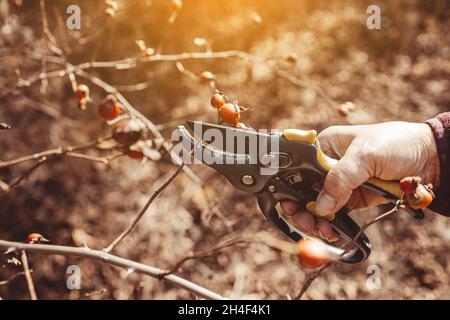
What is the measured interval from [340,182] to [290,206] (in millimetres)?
263

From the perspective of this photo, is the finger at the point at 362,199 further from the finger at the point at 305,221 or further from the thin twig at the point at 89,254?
the thin twig at the point at 89,254

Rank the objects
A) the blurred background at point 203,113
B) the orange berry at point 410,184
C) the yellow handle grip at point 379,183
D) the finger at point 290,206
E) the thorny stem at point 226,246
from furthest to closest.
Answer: the blurred background at point 203,113 → the finger at point 290,206 → the yellow handle grip at point 379,183 → the orange berry at point 410,184 → the thorny stem at point 226,246

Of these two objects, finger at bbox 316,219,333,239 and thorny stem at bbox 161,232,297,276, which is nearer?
thorny stem at bbox 161,232,297,276

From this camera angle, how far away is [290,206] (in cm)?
180

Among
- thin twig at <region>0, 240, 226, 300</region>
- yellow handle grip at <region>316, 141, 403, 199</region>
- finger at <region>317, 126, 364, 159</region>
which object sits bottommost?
thin twig at <region>0, 240, 226, 300</region>

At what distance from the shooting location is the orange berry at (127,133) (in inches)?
61.2

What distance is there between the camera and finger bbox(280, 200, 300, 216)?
177cm

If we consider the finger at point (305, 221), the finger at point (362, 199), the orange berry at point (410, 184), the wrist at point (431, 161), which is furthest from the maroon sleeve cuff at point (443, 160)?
the orange berry at point (410, 184)

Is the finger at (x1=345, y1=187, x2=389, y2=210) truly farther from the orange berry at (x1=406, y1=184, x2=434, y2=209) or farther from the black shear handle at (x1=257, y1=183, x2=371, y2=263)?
the orange berry at (x1=406, y1=184, x2=434, y2=209)

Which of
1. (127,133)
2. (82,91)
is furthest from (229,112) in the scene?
(82,91)

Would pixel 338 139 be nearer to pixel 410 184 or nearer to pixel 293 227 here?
pixel 293 227

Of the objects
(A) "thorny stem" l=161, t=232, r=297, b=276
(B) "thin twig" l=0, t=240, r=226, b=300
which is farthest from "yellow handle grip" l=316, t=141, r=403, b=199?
(B) "thin twig" l=0, t=240, r=226, b=300

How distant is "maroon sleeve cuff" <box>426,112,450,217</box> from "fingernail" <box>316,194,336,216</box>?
1.82 feet
